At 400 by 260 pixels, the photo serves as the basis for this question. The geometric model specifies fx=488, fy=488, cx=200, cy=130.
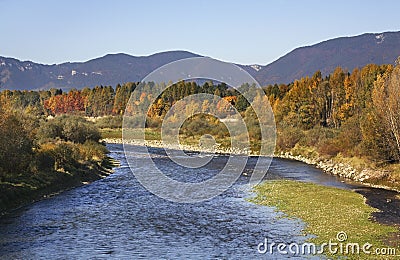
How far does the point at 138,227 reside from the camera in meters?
26.2

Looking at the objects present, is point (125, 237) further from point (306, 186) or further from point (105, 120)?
point (105, 120)

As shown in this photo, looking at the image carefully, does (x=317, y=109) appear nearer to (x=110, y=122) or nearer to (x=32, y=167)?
(x=110, y=122)

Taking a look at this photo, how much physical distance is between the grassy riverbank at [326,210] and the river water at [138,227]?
3.84ft

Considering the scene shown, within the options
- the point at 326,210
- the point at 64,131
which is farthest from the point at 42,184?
the point at 64,131

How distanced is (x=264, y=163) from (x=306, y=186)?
21.5 meters

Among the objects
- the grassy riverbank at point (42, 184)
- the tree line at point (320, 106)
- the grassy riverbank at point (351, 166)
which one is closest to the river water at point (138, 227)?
the grassy riverbank at point (42, 184)

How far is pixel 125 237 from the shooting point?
24141 mm

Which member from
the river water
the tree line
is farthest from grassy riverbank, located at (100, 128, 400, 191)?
the river water

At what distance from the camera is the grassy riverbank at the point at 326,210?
75.8 feet

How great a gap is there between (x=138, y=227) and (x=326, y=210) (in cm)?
1175

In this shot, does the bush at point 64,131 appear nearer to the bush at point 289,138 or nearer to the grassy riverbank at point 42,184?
the grassy riverbank at point 42,184

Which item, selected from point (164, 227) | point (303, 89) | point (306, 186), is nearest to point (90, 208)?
point (164, 227)

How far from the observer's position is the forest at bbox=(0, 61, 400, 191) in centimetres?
4466

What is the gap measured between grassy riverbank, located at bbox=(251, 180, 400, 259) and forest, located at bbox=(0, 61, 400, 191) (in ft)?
30.8
